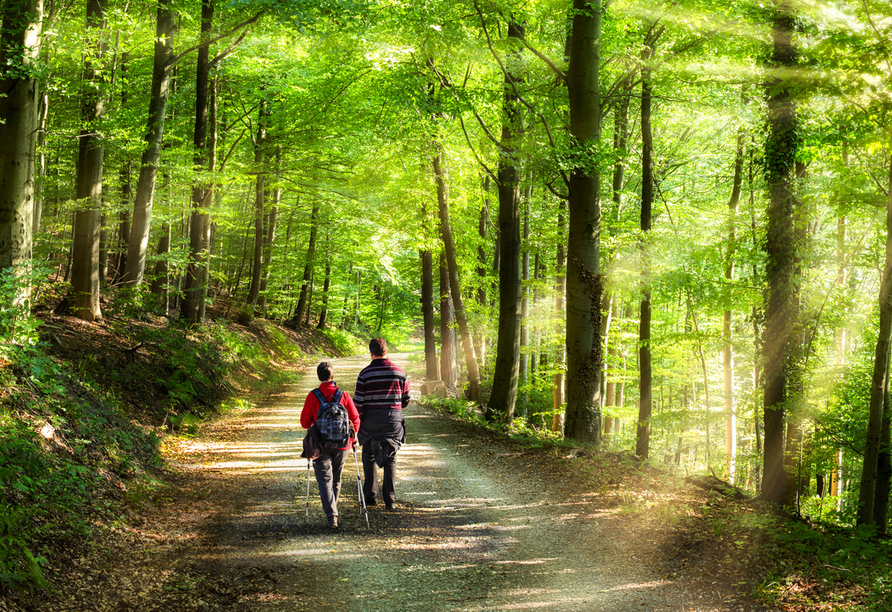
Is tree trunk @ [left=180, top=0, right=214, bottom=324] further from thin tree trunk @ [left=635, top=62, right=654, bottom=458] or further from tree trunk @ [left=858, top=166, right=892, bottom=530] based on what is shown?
tree trunk @ [left=858, top=166, right=892, bottom=530]

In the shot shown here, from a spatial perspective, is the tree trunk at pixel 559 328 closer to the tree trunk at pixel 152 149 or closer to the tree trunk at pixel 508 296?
the tree trunk at pixel 508 296

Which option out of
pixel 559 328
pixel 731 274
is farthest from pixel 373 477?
pixel 559 328

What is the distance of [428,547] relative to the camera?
18.6 ft

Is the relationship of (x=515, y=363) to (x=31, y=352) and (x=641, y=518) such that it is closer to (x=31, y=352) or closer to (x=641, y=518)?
(x=641, y=518)

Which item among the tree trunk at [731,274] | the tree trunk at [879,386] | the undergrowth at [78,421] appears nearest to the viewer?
the undergrowth at [78,421]

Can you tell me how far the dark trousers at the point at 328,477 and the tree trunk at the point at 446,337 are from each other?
39.4ft

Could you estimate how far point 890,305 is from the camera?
7391 mm

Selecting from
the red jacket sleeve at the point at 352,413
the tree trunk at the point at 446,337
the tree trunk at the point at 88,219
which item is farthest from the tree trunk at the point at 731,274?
the tree trunk at the point at 88,219

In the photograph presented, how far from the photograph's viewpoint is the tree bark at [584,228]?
30.0ft

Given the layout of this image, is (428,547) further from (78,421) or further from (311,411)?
(78,421)

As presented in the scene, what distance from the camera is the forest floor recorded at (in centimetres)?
456

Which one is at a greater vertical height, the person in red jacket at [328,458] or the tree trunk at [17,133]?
the tree trunk at [17,133]

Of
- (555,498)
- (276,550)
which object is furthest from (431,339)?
(276,550)

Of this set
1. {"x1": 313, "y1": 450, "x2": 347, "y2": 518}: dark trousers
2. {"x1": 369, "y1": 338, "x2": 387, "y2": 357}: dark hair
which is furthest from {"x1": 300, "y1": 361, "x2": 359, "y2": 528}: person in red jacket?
{"x1": 369, "y1": 338, "x2": 387, "y2": 357}: dark hair
